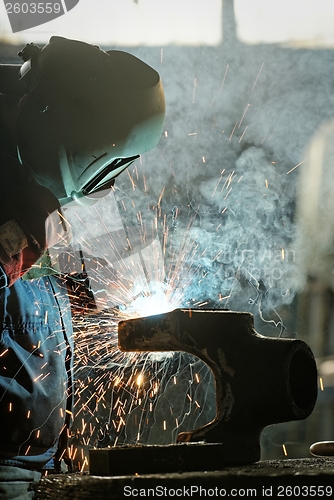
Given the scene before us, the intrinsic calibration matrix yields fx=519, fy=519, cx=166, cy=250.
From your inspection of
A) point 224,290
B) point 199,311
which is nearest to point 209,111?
point 224,290

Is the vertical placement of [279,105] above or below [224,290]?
above

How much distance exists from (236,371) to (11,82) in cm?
171

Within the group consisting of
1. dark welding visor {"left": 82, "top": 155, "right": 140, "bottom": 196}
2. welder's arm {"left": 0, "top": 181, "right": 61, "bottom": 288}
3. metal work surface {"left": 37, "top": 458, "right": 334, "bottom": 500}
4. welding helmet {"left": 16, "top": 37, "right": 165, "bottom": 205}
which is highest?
welding helmet {"left": 16, "top": 37, "right": 165, "bottom": 205}

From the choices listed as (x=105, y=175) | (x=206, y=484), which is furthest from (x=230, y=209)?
(x=206, y=484)

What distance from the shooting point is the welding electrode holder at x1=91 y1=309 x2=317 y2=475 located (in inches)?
38.6

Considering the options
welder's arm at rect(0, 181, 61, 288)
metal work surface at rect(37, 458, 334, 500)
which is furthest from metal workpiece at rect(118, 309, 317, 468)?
welder's arm at rect(0, 181, 61, 288)

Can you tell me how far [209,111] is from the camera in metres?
4.05

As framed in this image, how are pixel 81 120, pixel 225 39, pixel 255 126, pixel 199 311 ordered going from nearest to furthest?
pixel 199 311
pixel 81 120
pixel 225 39
pixel 255 126

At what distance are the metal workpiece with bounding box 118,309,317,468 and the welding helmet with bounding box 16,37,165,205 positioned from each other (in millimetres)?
1220

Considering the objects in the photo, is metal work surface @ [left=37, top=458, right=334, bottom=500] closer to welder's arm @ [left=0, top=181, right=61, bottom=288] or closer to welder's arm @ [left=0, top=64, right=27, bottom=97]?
welder's arm @ [left=0, top=181, right=61, bottom=288]

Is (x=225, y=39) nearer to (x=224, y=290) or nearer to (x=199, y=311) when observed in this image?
(x=224, y=290)

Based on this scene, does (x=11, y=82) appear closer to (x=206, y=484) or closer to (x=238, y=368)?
(x=238, y=368)

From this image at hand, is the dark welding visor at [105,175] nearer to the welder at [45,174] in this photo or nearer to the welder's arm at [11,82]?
the welder at [45,174]

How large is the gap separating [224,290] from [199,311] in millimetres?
3057
